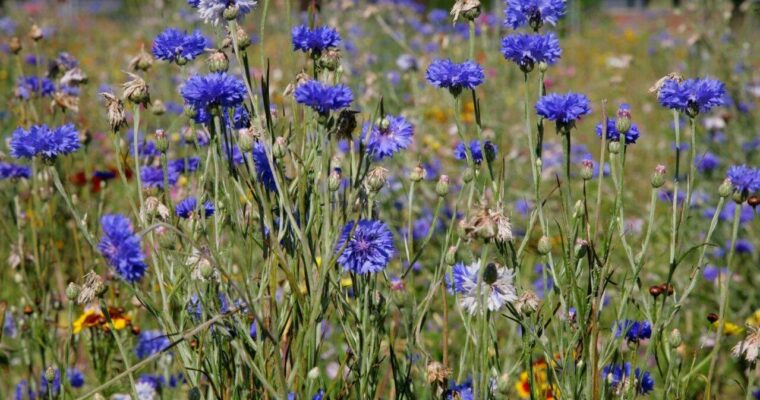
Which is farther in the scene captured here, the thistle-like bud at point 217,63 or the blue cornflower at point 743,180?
the blue cornflower at point 743,180

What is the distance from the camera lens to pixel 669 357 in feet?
4.58

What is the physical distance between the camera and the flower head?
1178 mm

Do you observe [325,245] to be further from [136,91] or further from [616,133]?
[616,133]

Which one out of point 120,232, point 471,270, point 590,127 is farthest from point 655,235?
point 120,232

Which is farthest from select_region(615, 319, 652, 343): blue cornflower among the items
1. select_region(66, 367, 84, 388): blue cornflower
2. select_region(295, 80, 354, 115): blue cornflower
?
select_region(66, 367, 84, 388): blue cornflower

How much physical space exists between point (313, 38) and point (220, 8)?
0.50 feet

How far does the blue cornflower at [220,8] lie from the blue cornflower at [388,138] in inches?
10.8

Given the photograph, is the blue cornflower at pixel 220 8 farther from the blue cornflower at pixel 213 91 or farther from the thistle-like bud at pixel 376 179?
the thistle-like bud at pixel 376 179

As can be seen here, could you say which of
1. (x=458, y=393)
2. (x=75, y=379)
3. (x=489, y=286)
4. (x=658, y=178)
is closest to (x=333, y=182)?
(x=489, y=286)

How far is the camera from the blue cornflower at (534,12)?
1.32m

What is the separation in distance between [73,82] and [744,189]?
1.58 meters

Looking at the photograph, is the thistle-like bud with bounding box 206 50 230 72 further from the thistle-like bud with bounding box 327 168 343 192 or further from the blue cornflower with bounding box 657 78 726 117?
the blue cornflower with bounding box 657 78 726 117

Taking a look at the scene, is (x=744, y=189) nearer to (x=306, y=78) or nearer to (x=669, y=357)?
(x=669, y=357)

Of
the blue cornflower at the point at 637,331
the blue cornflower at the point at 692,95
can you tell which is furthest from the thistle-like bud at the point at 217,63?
the blue cornflower at the point at 637,331
